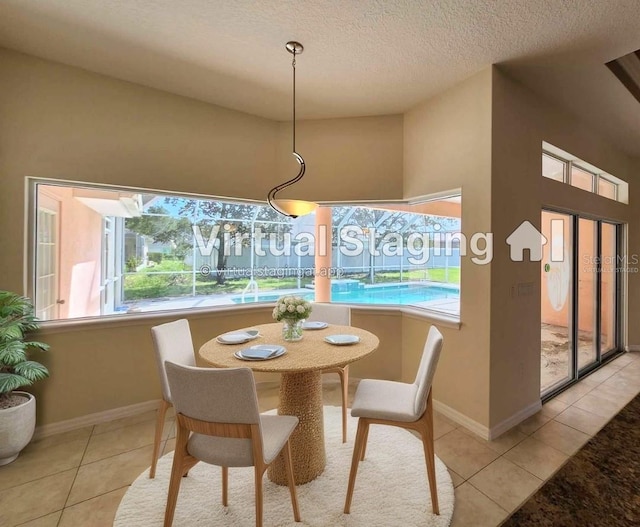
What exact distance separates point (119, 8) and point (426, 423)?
10.2 feet

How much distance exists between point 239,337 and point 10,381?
1508 mm

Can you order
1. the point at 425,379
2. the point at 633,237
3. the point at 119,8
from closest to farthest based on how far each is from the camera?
the point at 425,379 < the point at 119,8 < the point at 633,237

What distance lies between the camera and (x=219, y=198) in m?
3.25

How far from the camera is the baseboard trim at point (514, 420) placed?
2.46 m

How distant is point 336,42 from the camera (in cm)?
221

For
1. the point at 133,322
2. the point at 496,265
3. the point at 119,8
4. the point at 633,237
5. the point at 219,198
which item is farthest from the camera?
the point at 633,237

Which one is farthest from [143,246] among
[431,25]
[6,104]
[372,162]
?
[431,25]

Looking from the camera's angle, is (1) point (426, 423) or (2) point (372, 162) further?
(2) point (372, 162)

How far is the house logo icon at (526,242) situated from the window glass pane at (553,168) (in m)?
0.67

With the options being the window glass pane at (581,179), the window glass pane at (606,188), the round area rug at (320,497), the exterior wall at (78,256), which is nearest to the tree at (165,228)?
the exterior wall at (78,256)

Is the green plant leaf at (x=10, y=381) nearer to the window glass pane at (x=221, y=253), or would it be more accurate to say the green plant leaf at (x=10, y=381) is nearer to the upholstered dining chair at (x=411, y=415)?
the window glass pane at (x=221, y=253)

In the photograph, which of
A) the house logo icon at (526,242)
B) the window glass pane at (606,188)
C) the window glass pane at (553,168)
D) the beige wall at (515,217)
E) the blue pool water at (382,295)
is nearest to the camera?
the beige wall at (515,217)

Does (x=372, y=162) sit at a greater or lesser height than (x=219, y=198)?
greater

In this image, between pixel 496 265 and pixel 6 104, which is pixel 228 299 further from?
pixel 496 265
